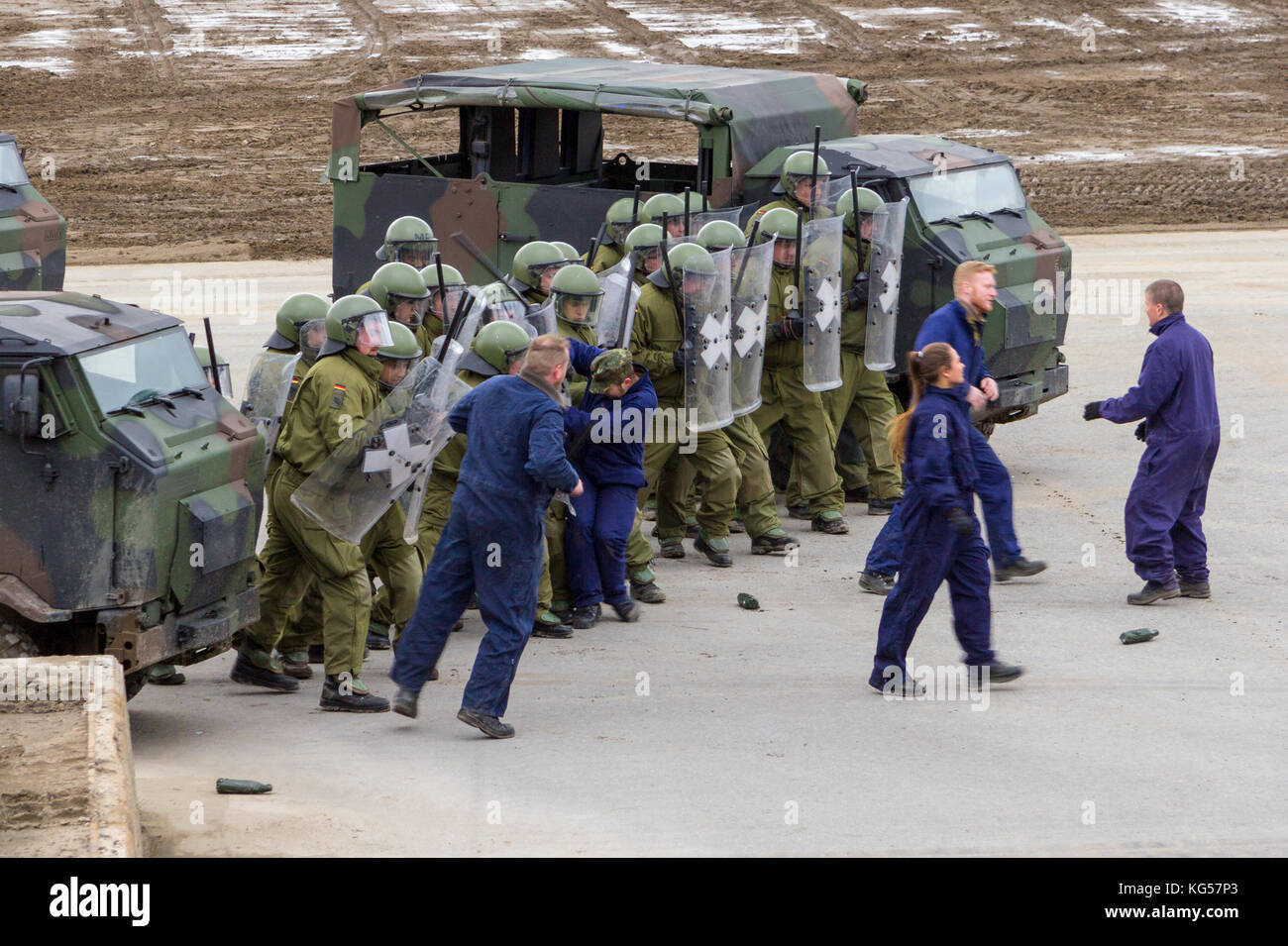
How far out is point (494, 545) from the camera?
8625mm

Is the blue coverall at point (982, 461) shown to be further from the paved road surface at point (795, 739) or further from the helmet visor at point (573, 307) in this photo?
the helmet visor at point (573, 307)

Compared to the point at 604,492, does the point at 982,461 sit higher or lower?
higher

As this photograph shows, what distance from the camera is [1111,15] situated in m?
33.7

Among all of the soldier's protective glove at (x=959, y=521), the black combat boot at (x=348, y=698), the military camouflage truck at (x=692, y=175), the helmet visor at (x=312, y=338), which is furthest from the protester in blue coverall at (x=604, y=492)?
the military camouflage truck at (x=692, y=175)

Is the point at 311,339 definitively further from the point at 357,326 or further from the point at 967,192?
the point at 967,192

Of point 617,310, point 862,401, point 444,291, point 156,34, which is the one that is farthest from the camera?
point 156,34

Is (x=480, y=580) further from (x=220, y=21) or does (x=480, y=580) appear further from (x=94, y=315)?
(x=220, y=21)

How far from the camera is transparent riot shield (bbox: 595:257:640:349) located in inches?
452

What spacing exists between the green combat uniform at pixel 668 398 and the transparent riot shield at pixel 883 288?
1.49m

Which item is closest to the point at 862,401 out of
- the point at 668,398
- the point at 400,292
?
the point at 668,398

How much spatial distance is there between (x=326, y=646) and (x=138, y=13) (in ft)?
84.0

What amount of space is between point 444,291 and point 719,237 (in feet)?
6.43

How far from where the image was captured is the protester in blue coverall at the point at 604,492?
10.5m

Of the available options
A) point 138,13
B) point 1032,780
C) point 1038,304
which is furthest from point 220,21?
point 1032,780
